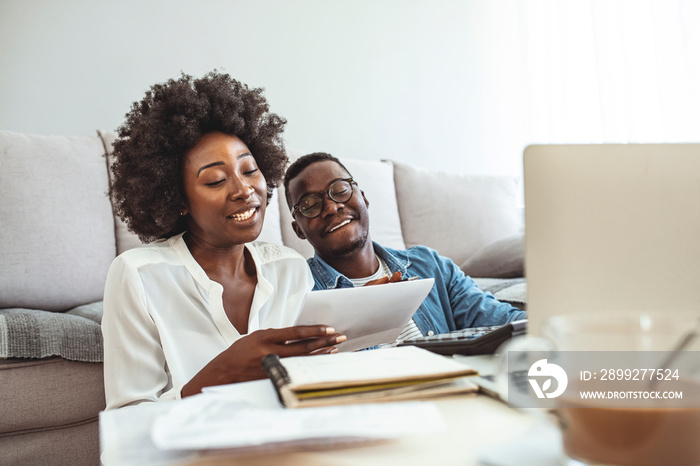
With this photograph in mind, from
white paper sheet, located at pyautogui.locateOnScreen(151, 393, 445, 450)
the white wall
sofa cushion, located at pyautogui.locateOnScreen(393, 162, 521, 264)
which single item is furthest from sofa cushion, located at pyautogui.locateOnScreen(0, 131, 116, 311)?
white paper sheet, located at pyautogui.locateOnScreen(151, 393, 445, 450)

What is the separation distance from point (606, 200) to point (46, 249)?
1713 millimetres

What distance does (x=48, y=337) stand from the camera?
1.42 meters

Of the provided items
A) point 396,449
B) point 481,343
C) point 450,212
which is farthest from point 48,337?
point 450,212

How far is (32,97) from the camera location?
244 cm

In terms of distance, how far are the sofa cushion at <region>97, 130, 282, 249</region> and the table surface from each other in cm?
162

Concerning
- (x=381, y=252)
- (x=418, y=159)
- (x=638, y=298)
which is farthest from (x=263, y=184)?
(x=418, y=159)

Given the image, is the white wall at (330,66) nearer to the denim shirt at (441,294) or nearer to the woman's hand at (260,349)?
the denim shirt at (441,294)

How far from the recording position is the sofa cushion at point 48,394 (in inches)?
53.7

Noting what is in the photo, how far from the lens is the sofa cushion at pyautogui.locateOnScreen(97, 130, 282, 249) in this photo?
2047mm

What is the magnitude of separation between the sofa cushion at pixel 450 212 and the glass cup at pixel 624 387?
223cm

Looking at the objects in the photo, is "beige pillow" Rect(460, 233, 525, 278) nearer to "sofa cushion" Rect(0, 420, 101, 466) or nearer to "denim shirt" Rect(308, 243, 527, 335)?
"denim shirt" Rect(308, 243, 527, 335)

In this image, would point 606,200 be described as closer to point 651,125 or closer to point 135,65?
point 135,65

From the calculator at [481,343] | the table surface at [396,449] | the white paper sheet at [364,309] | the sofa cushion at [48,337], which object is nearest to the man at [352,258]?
the white paper sheet at [364,309]

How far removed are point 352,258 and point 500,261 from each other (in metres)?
0.95
